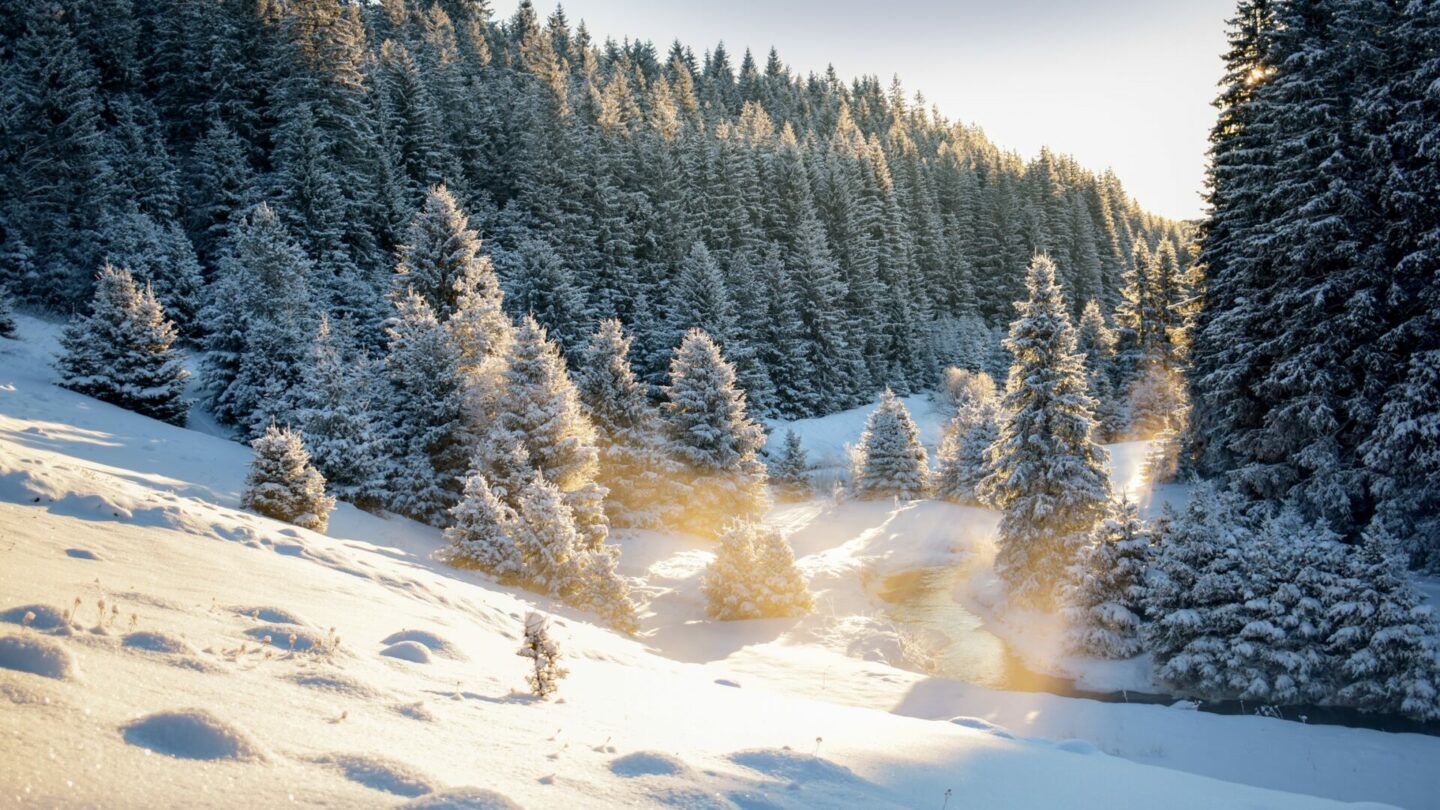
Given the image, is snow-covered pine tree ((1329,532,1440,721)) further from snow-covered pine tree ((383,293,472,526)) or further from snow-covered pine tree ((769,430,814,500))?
snow-covered pine tree ((769,430,814,500))

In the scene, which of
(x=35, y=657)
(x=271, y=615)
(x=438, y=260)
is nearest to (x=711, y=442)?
(x=438, y=260)

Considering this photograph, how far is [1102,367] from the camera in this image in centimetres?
5391

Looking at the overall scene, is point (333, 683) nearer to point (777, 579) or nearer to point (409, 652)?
point (409, 652)

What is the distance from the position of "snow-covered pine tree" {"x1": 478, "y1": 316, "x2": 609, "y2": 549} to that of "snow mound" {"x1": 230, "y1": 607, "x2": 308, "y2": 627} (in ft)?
47.1

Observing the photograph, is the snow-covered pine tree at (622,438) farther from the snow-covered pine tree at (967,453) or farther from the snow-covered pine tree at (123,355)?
the snow-covered pine tree at (967,453)

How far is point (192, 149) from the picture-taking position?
143 ft

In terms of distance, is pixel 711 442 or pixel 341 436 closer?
pixel 341 436

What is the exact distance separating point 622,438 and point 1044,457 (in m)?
15.0

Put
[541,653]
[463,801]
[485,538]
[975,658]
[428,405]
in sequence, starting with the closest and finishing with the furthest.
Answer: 1. [463,801]
2. [541,653]
3. [485,538]
4. [975,658]
5. [428,405]

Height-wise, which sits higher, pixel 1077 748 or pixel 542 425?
pixel 542 425

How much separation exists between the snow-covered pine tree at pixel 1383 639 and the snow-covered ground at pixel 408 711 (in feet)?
3.98

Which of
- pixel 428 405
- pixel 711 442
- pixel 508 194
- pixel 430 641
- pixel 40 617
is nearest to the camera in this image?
pixel 40 617

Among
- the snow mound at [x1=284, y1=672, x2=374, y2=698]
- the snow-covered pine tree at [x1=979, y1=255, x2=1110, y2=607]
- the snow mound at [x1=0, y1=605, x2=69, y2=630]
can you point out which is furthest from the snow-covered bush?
the snow mound at [x1=0, y1=605, x2=69, y2=630]

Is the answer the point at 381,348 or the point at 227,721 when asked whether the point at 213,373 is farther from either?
the point at 227,721
